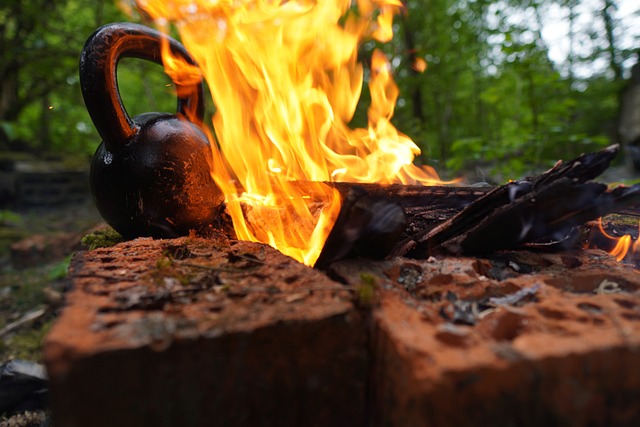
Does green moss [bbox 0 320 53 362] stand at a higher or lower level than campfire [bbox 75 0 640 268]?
lower

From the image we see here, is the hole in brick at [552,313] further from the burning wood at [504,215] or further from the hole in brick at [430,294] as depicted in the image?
the burning wood at [504,215]

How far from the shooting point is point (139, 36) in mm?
2174

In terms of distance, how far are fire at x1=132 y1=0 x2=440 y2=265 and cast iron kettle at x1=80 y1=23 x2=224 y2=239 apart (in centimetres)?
22

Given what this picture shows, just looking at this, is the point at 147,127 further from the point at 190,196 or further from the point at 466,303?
the point at 466,303

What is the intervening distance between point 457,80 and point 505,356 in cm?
843

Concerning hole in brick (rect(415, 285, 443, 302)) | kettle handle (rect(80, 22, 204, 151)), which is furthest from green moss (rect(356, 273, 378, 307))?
kettle handle (rect(80, 22, 204, 151))

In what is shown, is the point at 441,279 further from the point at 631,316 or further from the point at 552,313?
the point at 631,316

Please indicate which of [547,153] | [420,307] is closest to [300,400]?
Answer: [420,307]

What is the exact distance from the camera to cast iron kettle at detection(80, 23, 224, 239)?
191cm

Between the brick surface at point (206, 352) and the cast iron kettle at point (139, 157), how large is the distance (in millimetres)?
804

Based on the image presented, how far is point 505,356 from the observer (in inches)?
35.5

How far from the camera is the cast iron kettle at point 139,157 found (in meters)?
1.91

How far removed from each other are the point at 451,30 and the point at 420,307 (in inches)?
316

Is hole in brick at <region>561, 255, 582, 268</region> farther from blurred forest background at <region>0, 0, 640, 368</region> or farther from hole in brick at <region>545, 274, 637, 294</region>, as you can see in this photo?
blurred forest background at <region>0, 0, 640, 368</region>
